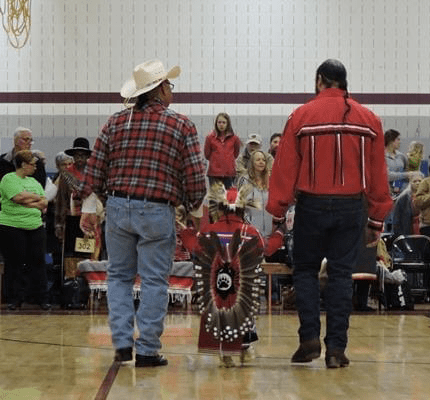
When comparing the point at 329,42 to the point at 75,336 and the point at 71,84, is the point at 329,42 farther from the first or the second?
the point at 75,336

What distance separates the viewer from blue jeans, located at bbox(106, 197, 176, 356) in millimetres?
5488

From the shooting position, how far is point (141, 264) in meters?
5.54

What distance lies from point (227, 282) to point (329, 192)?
0.71 meters

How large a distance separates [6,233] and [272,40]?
4.95 m

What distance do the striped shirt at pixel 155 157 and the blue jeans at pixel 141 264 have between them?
8cm

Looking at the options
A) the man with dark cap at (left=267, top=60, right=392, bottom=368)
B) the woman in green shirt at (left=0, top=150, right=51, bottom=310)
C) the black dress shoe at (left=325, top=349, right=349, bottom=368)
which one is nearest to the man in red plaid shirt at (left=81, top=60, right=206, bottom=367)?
the man with dark cap at (left=267, top=60, right=392, bottom=368)

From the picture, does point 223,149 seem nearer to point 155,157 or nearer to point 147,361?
point 155,157

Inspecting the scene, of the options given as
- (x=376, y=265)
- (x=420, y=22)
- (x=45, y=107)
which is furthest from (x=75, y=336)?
(x=420, y=22)

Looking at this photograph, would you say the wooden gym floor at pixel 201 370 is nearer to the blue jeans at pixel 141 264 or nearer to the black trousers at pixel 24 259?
the blue jeans at pixel 141 264

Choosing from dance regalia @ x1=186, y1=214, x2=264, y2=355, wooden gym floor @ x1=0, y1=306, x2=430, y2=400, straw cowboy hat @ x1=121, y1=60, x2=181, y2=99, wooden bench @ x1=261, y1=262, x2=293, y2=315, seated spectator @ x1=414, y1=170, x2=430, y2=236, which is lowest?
wooden gym floor @ x1=0, y1=306, x2=430, y2=400

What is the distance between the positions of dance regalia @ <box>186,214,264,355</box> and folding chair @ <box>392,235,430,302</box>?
5.00m

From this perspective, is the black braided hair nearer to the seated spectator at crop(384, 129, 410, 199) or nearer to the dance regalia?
the dance regalia

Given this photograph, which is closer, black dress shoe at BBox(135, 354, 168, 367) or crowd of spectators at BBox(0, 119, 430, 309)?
black dress shoe at BBox(135, 354, 168, 367)

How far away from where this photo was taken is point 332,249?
18.1 ft
